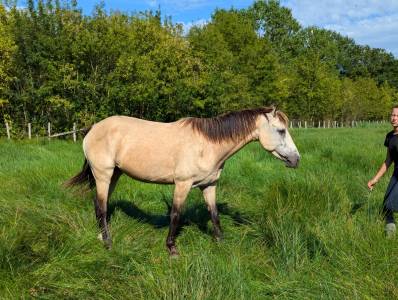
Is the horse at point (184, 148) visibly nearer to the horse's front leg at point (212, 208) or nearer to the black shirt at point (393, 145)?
the horse's front leg at point (212, 208)

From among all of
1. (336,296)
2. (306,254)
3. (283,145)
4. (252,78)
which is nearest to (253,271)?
(306,254)

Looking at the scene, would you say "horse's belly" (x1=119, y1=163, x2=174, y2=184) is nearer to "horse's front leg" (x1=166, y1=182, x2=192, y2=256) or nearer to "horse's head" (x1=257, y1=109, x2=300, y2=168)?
"horse's front leg" (x1=166, y1=182, x2=192, y2=256)

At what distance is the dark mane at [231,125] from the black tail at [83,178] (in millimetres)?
1895

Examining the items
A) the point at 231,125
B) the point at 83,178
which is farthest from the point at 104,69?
the point at 231,125

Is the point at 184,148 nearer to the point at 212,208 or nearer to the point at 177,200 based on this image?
the point at 177,200

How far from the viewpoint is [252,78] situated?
34438 millimetres

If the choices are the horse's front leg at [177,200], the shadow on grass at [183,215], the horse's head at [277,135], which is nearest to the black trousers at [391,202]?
the horse's head at [277,135]

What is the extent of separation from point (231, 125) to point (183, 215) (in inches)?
71.7

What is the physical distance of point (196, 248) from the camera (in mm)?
4871

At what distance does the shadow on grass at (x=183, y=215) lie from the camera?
5.84 meters

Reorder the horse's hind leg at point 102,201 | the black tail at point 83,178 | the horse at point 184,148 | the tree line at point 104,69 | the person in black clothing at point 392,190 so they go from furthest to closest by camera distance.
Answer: the tree line at point 104,69 < the black tail at point 83,178 < the horse's hind leg at point 102,201 < the horse at point 184,148 < the person in black clothing at point 392,190

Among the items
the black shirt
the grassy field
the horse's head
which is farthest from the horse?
the black shirt

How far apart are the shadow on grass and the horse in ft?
1.98

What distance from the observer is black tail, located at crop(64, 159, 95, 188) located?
237 inches
